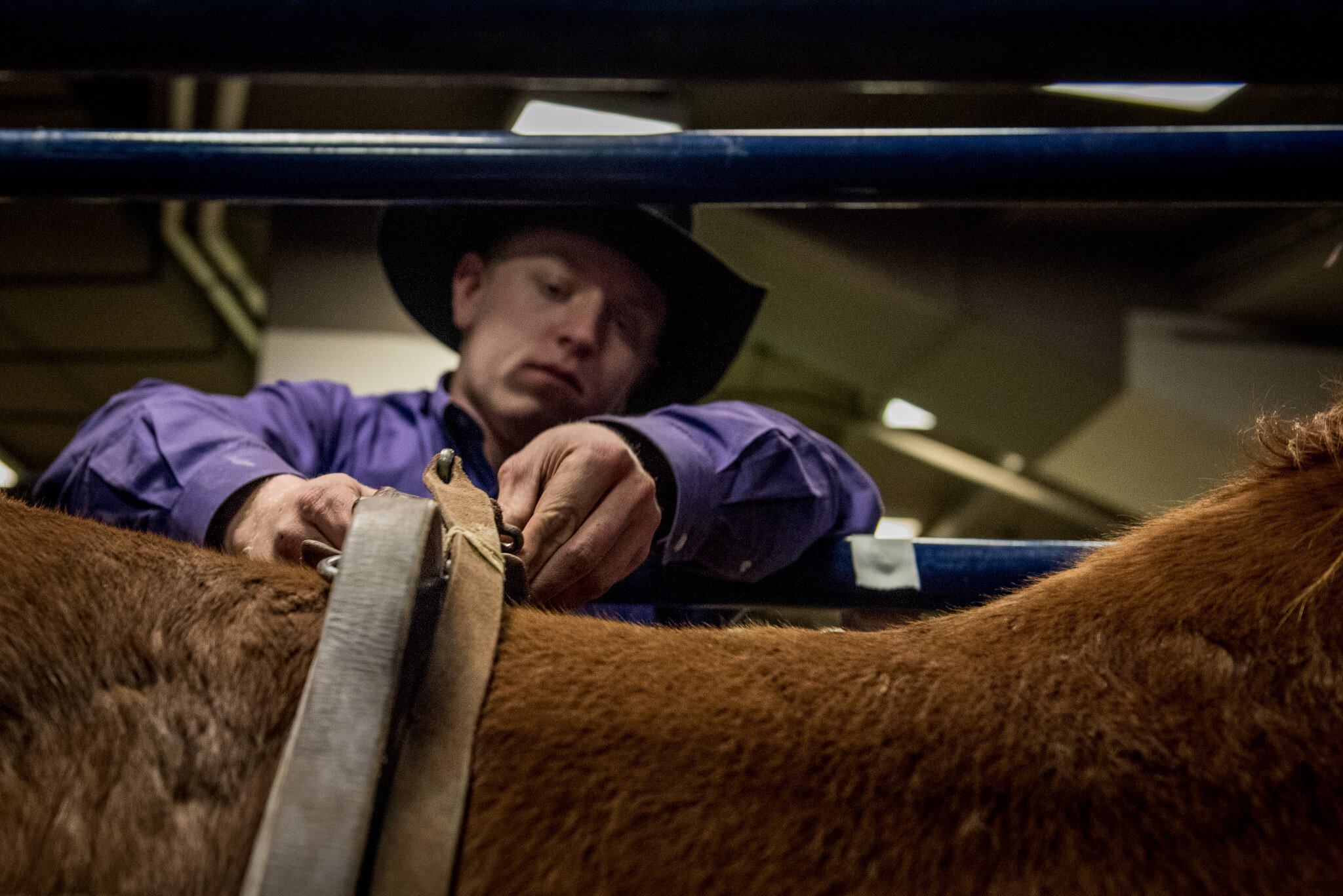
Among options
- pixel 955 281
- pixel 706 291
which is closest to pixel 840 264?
pixel 955 281

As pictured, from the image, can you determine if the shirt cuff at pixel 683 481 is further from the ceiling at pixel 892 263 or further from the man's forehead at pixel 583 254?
the ceiling at pixel 892 263

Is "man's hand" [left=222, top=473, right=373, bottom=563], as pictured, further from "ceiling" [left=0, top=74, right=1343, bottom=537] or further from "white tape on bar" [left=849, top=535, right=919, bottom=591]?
"ceiling" [left=0, top=74, right=1343, bottom=537]

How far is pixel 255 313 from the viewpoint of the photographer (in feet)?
11.6

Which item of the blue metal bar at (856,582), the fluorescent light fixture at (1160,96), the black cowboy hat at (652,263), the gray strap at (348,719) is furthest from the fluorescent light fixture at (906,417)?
the gray strap at (348,719)

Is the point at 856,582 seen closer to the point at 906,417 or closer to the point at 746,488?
the point at 746,488

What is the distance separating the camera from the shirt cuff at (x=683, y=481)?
0.62m

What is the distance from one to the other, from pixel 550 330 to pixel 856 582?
44cm

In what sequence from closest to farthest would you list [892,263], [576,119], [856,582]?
1. [856,582]
2. [576,119]
3. [892,263]

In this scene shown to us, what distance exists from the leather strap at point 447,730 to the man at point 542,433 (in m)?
0.13

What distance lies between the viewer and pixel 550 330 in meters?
0.92

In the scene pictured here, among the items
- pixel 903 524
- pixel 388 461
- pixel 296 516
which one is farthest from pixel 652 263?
pixel 903 524

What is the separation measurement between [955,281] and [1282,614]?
2.62m

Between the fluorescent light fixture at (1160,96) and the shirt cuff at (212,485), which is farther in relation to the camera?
the fluorescent light fixture at (1160,96)

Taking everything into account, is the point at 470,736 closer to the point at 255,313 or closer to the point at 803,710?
the point at 803,710
